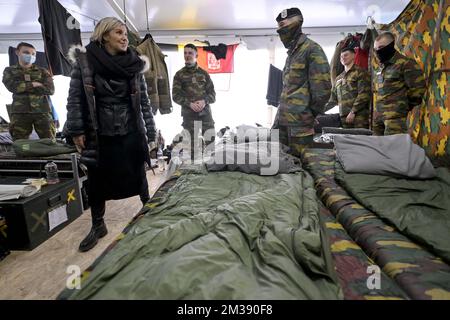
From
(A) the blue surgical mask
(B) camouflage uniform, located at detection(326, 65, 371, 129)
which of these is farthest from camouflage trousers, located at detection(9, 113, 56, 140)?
(B) camouflage uniform, located at detection(326, 65, 371, 129)

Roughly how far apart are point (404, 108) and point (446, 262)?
174 cm

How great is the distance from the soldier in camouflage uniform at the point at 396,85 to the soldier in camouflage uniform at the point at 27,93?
336 cm

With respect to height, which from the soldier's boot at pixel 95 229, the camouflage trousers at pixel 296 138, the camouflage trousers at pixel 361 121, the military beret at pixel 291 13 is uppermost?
the military beret at pixel 291 13

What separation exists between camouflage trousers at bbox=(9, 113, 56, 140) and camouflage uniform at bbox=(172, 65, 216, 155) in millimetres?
1450

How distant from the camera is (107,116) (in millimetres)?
1462

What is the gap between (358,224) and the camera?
95 cm

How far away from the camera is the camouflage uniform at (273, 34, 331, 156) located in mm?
1729

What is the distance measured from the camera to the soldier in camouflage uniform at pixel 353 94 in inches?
103

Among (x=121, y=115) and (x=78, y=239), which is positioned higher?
(x=121, y=115)

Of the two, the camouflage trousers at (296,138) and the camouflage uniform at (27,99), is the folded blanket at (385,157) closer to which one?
the camouflage trousers at (296,138)

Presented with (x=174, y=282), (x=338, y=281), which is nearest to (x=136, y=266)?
(x=174, y=282)

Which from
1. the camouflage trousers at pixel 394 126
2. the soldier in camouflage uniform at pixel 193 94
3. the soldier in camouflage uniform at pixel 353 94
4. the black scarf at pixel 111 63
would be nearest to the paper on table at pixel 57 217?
the black scarf at pixel 111 63

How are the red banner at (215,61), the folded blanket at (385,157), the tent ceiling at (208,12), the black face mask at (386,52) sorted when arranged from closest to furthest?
the folded blanket at (385,157)
the black face mask at (386,52)
the tent ceiling at (208,12)
the red banner at (215,61)

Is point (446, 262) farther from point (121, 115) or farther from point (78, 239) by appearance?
point (78, 239)
